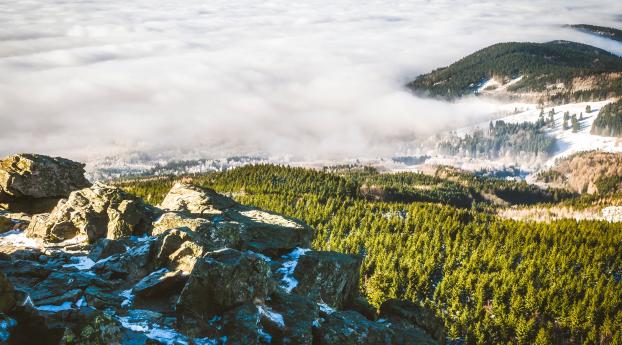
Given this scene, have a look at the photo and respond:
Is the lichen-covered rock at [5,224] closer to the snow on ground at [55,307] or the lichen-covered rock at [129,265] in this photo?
the lichen-covered rock at [129,265]

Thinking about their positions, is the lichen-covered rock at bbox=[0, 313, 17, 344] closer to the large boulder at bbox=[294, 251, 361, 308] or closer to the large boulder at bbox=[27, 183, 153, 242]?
the large boulder at bbox=[27, 183, 153, 242]

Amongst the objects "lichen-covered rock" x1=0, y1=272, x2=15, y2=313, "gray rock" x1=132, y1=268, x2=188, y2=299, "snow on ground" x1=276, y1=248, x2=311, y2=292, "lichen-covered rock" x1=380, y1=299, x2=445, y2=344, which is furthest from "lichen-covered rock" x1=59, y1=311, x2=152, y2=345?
"lichen-covered rock" x1=380, y1=299, x2=445, y2=344

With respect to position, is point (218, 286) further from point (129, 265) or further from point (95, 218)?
point (95, 218)

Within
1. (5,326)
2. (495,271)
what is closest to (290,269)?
(5,326)

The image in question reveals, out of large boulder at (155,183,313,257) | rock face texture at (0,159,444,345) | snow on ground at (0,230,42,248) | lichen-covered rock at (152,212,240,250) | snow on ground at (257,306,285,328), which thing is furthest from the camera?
large boulder at (155,183,313,257)

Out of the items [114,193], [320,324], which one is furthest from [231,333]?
[114,193]

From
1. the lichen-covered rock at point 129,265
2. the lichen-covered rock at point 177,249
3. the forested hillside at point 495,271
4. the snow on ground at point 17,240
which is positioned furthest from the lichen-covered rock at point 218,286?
the forested hillside at point 495,271
